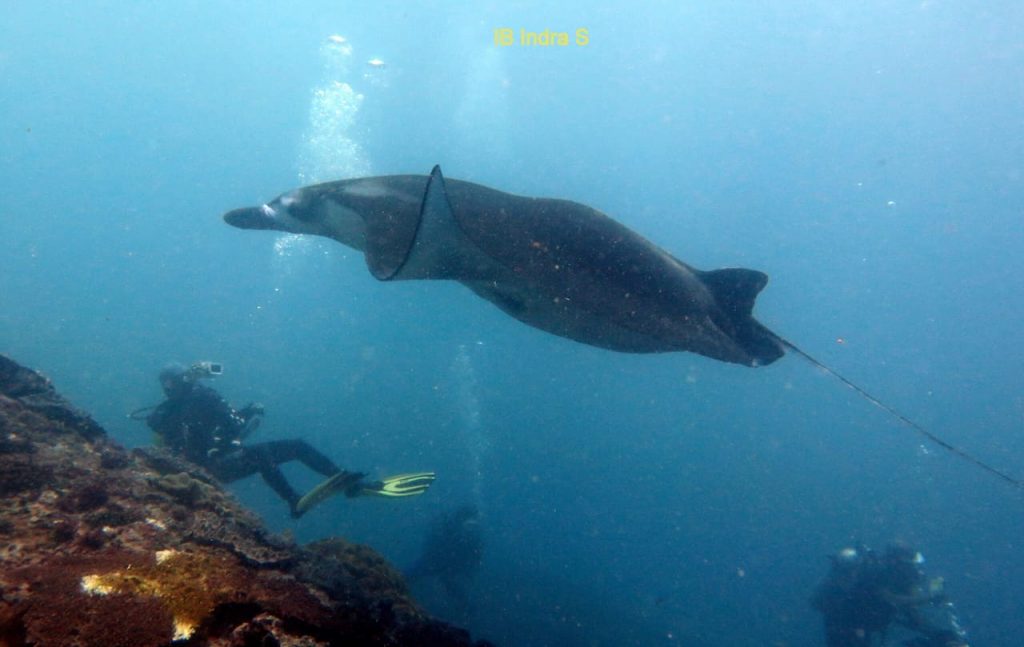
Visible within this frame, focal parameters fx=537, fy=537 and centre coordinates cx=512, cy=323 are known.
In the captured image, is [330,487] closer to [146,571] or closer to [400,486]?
[400,486]

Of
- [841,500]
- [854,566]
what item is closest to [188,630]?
[854,566]

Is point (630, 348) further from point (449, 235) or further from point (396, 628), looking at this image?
point (396, 628)

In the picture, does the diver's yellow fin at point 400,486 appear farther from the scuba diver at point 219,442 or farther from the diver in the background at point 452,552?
the diver in the background at point 452,552

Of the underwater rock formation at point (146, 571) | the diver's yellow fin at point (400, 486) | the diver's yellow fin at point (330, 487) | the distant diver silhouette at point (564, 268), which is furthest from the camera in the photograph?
the diver's yellow fin at point (400, 486)

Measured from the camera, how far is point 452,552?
57.9 feet

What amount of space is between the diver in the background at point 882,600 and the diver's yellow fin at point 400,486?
1152 cm

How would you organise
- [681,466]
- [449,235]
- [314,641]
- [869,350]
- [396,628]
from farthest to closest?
[869,350] < [681,466] < [449,235] < [396,628] < [314,641]

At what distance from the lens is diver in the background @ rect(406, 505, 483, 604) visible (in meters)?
17.7

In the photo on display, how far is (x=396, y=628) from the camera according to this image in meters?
2.91

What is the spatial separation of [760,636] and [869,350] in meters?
92.0

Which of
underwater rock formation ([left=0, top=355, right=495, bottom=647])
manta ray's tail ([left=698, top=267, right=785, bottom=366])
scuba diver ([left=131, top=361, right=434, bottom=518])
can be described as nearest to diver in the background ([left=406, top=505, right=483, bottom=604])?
scuba diver ([left=131, top=361, right=434, bottom=518])

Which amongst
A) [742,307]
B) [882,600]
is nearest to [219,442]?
[742,307]

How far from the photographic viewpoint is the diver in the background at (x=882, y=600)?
12.5 m

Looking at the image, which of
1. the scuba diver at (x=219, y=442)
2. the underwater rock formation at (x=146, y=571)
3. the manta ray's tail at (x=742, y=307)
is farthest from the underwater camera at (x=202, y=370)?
the manta ray's tail at (x=742, y=307)
